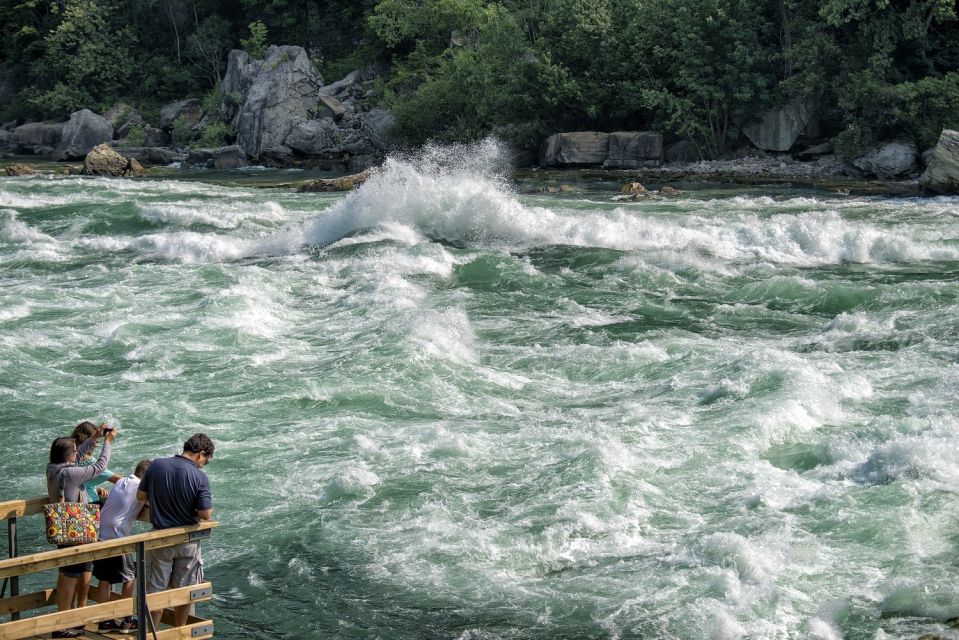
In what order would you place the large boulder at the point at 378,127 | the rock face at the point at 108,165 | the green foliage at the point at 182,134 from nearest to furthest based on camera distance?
1. the rock face at the point at 108,165
2. the large boulder at the point at 378,127
3. the green foliage at the point at 182,134

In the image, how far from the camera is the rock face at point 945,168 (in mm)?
28547

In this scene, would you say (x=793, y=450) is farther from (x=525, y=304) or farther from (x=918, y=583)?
(x=525, y=304)

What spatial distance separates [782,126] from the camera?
1476 inches

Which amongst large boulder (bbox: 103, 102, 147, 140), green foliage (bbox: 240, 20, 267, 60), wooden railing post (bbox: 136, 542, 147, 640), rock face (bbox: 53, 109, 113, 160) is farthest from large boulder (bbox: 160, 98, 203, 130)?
wooden railing post (bbox: 136, 542, 147, 640)

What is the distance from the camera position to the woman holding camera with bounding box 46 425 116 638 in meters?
7.20

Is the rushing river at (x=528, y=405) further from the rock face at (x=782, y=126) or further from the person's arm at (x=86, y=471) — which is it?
the rock face at (x=782, y=126)

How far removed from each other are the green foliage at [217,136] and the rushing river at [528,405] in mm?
25660

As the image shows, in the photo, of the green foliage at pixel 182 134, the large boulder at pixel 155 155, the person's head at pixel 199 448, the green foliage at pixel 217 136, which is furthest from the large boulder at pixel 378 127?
the person's head at pixel 199 448

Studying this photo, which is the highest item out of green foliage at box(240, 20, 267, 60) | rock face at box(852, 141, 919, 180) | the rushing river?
green foliage at box(240, 20, 267, 60)

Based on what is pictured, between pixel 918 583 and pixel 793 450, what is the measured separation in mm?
3013

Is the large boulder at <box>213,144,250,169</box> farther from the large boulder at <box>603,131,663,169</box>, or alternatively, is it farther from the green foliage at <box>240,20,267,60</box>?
the large boulder at <box>603,131,663,169</box>

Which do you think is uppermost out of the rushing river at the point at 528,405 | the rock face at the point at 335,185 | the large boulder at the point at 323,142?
the large boulder at the point at 323,142

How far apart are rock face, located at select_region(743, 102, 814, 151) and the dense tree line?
0.32 m

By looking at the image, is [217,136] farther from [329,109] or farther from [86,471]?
[86,471]
